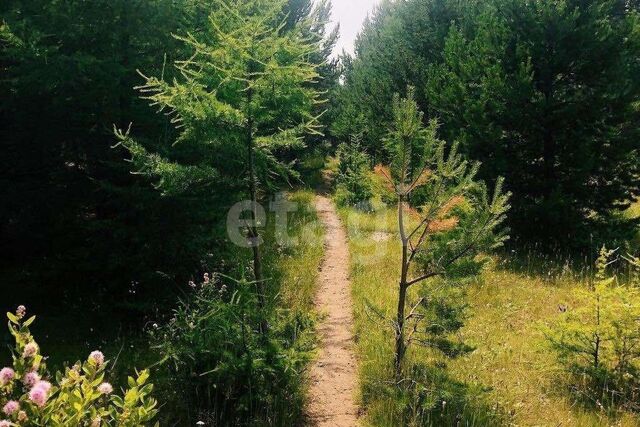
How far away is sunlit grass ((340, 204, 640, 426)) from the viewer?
5328mm

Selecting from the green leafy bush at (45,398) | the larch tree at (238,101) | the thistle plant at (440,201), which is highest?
the larch tree at (238,101)

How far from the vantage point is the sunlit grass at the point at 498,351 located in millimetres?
5328

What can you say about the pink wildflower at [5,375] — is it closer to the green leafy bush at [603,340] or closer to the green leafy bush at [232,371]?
the green leafy bush at [232,371]

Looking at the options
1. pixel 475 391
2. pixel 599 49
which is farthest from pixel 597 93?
pixel 475 391

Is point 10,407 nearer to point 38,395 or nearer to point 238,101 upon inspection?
point 38,395

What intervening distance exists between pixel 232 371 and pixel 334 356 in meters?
2.27

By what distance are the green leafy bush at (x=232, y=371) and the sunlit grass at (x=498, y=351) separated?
3.61 ft

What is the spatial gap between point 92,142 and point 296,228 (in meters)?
7.26

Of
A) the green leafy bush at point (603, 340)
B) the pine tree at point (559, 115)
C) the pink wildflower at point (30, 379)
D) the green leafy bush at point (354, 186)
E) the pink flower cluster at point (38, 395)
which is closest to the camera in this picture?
the pink flower cluster at point (38, 395)

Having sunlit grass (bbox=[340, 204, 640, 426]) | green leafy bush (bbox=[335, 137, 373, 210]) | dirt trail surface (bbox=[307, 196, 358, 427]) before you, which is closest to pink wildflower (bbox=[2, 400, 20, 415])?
dirt trail surface (bbox=[307, 196, 358, 427])

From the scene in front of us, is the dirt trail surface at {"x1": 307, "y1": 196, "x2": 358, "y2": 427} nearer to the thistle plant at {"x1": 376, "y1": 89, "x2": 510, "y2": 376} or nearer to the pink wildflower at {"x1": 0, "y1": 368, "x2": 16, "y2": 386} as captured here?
the thistle plant at {"x1": 376, "y1": 89, "x2": 510, "y2": 376}

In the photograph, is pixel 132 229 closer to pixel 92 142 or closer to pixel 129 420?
pixel 92 142

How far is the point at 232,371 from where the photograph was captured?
529 centimetres

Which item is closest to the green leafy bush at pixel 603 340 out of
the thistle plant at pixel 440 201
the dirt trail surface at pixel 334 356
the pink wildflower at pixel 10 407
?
the thistle plant at pixel 440 201
